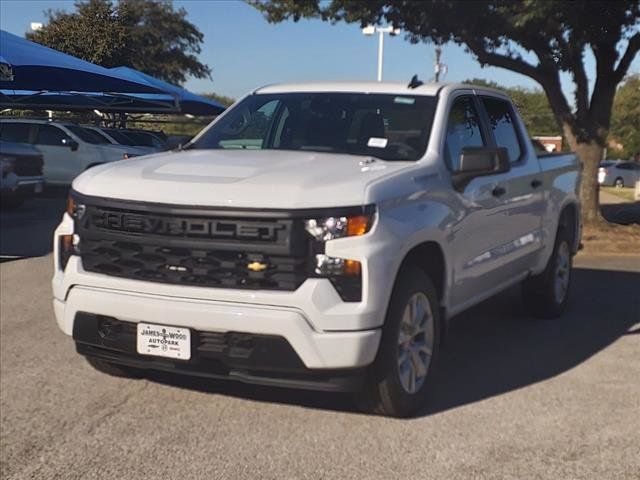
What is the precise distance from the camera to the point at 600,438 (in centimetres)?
423

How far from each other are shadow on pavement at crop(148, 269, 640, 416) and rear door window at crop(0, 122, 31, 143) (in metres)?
12.1

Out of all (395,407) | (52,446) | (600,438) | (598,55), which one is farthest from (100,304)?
(598,55)

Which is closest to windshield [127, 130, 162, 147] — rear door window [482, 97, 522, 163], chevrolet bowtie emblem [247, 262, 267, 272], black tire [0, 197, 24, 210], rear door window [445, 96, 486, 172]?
black tire [0, 197, 24, 210]

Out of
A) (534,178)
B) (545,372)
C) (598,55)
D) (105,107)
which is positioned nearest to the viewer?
(545,372)

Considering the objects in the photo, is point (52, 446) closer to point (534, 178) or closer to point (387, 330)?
point (387, 330)

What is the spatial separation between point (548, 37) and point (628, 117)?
135 ft

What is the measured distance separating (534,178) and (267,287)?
319cm

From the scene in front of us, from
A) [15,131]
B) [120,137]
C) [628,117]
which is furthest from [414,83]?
[628,117]

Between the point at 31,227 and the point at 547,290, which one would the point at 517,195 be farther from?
the point at 31,227

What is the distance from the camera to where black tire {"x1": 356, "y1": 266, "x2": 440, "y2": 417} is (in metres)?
4.08

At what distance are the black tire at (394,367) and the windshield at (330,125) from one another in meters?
0.86

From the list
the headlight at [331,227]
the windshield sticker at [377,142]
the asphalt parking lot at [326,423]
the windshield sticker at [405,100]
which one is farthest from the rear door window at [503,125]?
the headlight at [331,227]

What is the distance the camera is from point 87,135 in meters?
18.8

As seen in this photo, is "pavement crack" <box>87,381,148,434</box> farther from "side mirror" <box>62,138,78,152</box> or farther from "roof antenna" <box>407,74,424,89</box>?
"side mirror" <box>62,138,78,152</box>
